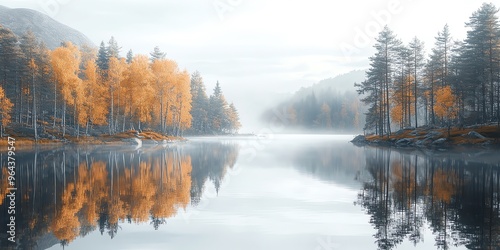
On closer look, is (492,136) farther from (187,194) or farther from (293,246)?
(293,246)

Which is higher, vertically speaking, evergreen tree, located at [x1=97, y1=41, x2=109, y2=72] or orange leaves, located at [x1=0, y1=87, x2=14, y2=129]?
evergreen tree, located at [x1=97, y1=41, x2=109, y2=72]

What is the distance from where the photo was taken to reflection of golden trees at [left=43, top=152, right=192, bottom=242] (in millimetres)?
14531

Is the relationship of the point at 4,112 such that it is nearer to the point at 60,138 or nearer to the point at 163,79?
the point at 60,138

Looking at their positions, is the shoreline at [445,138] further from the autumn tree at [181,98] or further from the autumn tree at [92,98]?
the autumn tree at [92,98]

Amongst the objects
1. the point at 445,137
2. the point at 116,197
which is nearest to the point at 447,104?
the point at 445,137

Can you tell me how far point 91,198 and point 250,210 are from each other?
7.34m

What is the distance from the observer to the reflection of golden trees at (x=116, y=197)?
47.7 feet

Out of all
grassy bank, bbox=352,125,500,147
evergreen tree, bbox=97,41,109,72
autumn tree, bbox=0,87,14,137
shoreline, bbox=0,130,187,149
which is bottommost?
shoreline, bbox=0,130,187,149

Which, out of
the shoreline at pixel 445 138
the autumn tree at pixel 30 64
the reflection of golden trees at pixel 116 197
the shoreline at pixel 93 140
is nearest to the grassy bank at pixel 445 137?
the shoreline at pixel 445 138

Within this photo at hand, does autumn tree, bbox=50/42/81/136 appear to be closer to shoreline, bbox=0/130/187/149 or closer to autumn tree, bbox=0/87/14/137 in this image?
shoreline, bbox=0/130/187/149

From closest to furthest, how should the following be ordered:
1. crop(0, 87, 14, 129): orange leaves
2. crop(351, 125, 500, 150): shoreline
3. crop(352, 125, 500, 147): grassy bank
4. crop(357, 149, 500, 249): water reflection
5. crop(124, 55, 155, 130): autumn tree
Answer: crop(357, 149, 500, 249): water reflection
crop(351, 125, 500, 150): shoreline
crop(352, 125, 500, 147): grassy bank
crop(0, 87, 14, 129): orange leaves
crop(124, 55, 155, 130): autumn tree

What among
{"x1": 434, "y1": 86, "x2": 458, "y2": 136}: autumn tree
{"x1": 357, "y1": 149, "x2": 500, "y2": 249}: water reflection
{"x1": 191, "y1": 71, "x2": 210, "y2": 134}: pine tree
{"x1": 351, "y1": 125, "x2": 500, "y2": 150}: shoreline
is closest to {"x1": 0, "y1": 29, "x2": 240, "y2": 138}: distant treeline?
{"x1": 191, "y1": 71, "x2": 210, "y2": 134}: pine tree

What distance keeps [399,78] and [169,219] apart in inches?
3018

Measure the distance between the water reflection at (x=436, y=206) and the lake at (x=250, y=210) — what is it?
0.13ft
